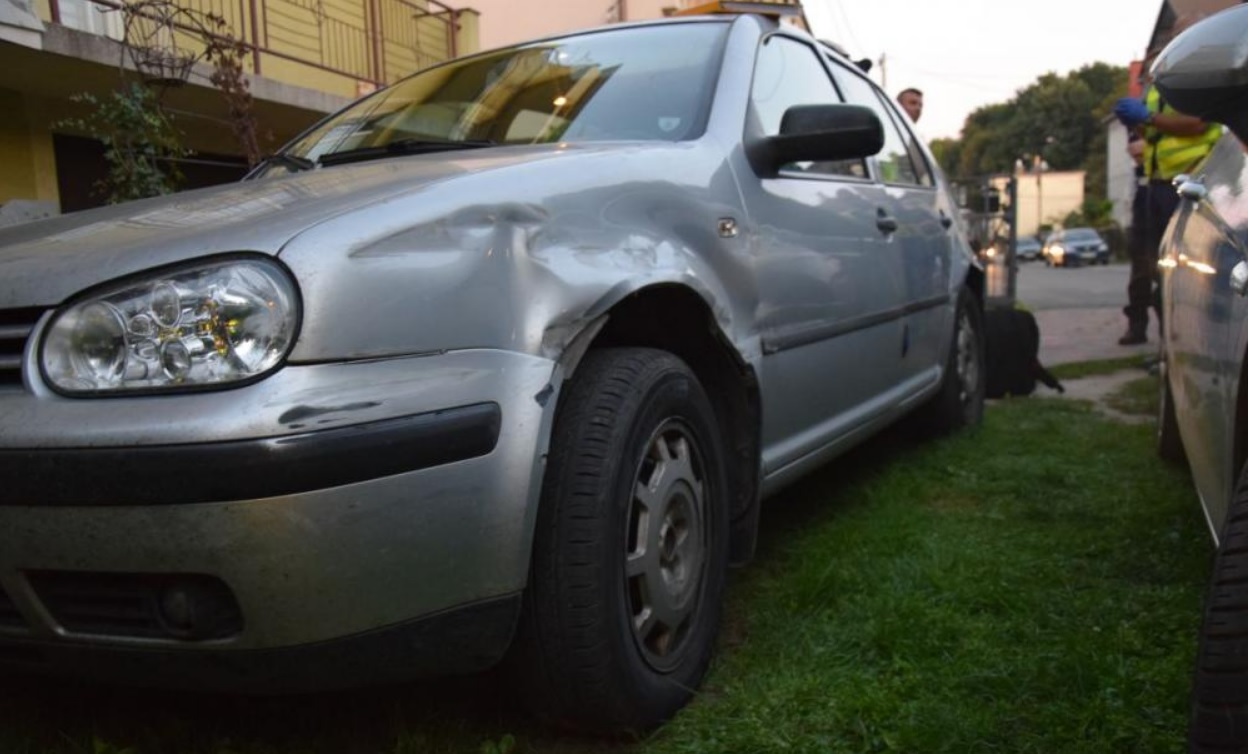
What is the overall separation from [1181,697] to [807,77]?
218cm

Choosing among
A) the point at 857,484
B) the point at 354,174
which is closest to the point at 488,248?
the point at 354,174

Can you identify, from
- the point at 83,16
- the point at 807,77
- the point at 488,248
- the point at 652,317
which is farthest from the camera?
the point at 83,16

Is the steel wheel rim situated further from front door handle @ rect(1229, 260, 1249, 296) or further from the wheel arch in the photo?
front door handle @ rect(1229, 260, 1249, 296)

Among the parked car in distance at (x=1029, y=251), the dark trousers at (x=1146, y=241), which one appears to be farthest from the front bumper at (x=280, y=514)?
the parked car in distance at (x=1029, y=251)

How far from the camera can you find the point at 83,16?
22.6 feet

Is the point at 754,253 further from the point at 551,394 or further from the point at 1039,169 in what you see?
the point at 1039,169

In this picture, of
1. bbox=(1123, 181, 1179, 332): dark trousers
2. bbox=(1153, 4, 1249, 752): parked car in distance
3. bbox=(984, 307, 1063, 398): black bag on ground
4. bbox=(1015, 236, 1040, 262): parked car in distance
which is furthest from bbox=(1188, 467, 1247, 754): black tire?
bbox=(1015, 236, 1040, 262): parked car in distance

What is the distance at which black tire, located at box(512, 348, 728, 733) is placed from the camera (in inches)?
69.4

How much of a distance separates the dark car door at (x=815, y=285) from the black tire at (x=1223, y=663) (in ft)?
3.99

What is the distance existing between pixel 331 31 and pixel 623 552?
8735 mm

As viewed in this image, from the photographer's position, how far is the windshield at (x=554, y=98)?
8.43ft

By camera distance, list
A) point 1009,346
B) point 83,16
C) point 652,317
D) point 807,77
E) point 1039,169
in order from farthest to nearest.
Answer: point 1039,169 → point 83,16 → point 1009,346 → point 807,77 → point 652,317

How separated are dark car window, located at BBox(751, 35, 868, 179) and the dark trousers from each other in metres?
3.27

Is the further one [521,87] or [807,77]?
[807,77]
